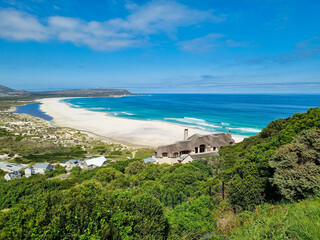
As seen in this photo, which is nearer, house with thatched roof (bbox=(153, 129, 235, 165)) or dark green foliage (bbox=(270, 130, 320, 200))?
dark green foliage (bbox=(270, 130, 320, 200))

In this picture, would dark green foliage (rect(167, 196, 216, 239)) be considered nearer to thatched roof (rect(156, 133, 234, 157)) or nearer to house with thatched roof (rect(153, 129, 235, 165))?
house with thatched roof (rect(153, 129, 235, 165))

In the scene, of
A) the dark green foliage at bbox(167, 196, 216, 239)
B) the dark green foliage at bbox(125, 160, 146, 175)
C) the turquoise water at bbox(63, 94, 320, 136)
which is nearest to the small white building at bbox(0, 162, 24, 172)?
the dark green foliage at bbox(125, 160, 146, 175)

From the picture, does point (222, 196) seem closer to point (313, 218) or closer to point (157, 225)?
point (157, 225)

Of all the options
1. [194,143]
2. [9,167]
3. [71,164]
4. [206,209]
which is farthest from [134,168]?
[9,167]

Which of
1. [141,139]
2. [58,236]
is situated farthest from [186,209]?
[141,139]

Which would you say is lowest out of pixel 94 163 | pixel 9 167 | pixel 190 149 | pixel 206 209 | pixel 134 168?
pixel 94 163

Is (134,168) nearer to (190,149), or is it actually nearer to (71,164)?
(190,149)
